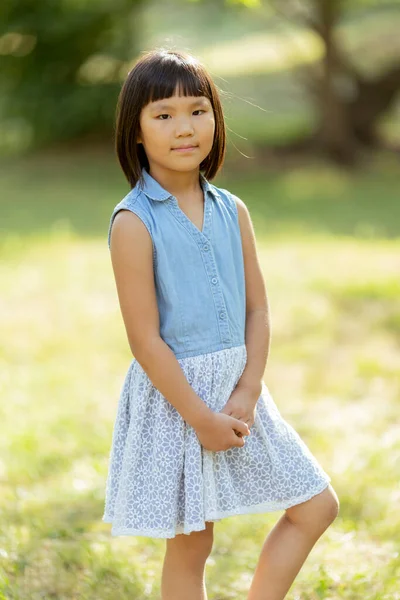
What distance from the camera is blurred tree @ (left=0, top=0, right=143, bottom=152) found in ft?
37.1

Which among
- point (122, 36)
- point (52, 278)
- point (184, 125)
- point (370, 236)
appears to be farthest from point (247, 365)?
point (122, 36)

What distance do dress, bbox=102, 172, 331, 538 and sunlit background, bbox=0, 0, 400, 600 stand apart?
1.40ft

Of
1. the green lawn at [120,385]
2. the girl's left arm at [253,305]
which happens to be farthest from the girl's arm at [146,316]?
the green lawn at [120,385]

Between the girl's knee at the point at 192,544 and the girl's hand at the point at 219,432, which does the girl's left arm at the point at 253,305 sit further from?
the girl's knee at the point at 192,544

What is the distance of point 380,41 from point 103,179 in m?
4.51

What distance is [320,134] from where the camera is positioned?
11859 mm

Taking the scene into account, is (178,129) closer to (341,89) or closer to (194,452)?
(194,452)

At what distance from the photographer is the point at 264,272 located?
20.9 feet

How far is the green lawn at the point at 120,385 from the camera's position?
9.00 ft

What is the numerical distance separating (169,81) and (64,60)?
9987 millimetres

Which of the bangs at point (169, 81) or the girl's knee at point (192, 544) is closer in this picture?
the bangs at point (169, 81)

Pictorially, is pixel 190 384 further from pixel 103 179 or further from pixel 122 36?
pixel 122 36

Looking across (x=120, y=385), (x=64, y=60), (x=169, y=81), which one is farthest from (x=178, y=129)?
(x=64, y=60)

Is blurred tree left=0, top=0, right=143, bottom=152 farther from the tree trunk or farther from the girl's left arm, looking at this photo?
the girl's left arm
